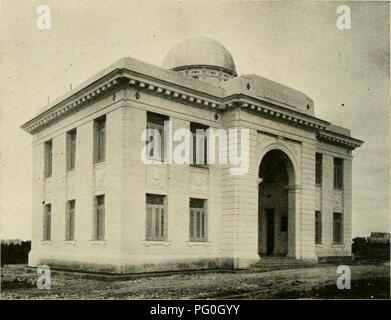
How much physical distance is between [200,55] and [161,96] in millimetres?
7742

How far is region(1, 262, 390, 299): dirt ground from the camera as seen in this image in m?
13.5

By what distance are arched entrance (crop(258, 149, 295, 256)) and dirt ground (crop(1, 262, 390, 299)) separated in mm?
7326

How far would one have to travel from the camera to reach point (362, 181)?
836 inches

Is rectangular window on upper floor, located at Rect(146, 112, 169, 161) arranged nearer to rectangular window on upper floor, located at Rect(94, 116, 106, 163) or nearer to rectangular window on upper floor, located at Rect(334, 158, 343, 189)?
rectangular window on upper floor, located at Rect(94, 116, 106, 163)

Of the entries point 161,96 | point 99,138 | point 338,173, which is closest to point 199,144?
point 161,96

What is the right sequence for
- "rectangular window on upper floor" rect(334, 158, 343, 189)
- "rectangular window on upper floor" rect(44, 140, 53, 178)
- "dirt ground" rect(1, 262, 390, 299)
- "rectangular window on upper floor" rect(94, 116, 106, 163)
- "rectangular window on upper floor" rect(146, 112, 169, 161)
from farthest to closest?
1. "rectangular window on upper floor" rect(334, 158, 343, 189)
2. "rectangular window on upper floor" rect(44, 140, 53, 178)
3. "rectangular window on upper floor" rect(94, 116, 106, 163)
4. "rectangular window on upper floor" rect(146, 112, 169, 161)
5. "dirt ground" rect(1, 262, 390, 299)

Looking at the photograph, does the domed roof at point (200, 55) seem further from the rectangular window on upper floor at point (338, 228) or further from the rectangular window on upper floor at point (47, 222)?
the rectangular window on upper floor at point (338, 228)

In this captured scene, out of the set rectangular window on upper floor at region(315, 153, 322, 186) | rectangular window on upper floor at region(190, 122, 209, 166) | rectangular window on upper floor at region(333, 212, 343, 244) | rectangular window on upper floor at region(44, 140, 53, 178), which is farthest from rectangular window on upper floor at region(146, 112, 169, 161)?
rectangular window on upper floor at region(333, 212, 343, 244)

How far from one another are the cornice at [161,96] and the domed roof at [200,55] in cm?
551

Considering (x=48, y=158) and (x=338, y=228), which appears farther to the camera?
(x=338, y=228)

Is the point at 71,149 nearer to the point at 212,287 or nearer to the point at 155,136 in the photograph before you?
the point at 155,136

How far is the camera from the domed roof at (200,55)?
26.4m

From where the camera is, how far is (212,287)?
49.2 ft
